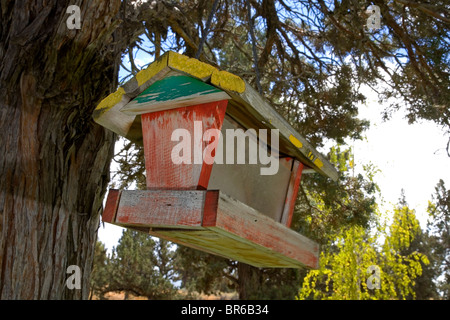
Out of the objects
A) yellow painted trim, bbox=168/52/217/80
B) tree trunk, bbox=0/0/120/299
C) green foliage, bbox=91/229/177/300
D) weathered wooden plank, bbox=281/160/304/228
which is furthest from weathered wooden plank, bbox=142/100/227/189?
green foliage, bbox=91/229/177/300

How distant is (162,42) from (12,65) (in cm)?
220

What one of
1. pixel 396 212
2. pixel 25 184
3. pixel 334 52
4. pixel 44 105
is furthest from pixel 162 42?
pixel 396 212

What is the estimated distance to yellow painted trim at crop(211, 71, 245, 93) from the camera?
5.06 ft

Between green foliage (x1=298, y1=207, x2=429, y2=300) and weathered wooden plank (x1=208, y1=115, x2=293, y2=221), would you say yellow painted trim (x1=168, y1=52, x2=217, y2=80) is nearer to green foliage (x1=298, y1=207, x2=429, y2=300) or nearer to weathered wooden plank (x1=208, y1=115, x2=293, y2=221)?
weathered wooden plank (x1=208, y1=115, x2=293, y2=221)

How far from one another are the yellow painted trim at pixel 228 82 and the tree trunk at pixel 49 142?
1.16 metres

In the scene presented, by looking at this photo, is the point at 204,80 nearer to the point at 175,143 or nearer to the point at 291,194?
the point at 175,143

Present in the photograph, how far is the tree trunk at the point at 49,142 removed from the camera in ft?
7.59

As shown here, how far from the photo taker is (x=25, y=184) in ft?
7.73

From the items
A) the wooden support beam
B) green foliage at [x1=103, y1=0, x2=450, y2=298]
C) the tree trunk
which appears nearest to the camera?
the wooden support beam

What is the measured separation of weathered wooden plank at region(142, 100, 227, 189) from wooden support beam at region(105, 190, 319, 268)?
8 cm

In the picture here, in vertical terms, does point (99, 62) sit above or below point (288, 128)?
above

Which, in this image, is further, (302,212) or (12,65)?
(302,212)

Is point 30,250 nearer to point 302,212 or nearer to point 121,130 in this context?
point 121,130

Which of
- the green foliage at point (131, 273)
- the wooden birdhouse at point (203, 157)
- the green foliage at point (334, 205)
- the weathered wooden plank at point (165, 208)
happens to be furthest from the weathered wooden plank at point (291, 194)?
the green foliage at point (131, 273)
